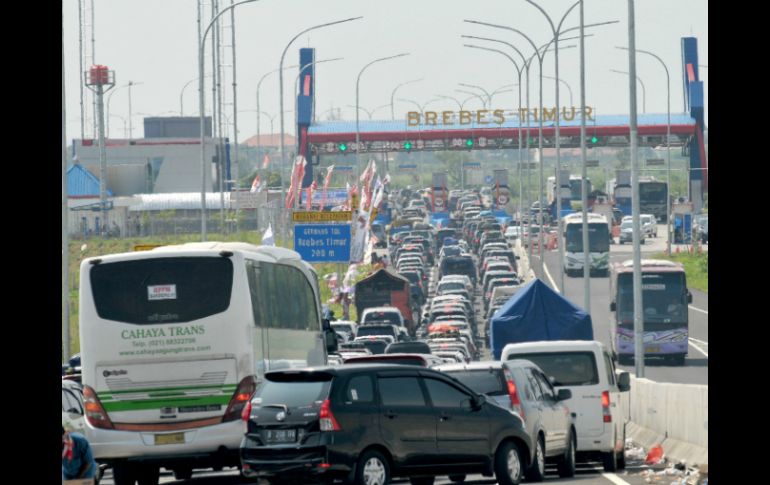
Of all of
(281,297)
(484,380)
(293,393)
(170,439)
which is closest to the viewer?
(293,393)

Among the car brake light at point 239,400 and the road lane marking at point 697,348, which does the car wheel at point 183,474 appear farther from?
the road lane marking at point 697,348

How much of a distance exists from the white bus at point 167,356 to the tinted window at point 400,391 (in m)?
Answer: 2.69

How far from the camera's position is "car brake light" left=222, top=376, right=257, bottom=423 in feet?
69.7

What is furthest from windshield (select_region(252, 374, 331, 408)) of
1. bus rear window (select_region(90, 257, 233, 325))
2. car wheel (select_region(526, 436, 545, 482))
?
car wheel (select_region(526, 436, 545, 482))

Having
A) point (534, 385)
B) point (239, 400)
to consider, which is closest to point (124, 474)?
point (239, 400)

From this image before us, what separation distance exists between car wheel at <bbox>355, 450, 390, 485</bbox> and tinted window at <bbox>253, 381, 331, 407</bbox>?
802 mm

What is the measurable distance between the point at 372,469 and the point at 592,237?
66970 mm

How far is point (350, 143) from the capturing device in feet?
398

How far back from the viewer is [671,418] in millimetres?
25578

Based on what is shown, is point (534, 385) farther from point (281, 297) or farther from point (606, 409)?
point (281, 297)

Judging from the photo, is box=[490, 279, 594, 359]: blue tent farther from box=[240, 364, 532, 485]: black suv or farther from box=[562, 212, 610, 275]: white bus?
box=[562, 212, 610, 275]: white bus
